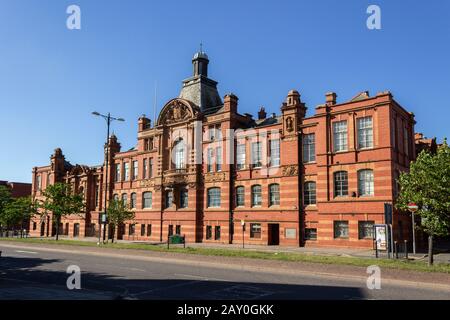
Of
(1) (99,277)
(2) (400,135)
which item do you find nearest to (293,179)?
(2) (400,135)

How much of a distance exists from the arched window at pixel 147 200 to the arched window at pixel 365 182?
1068 inches

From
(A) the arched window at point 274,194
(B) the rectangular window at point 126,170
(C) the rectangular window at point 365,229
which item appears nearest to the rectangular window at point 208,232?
(A) the arched window at point 274,194

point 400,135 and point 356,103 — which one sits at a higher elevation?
point 356,103

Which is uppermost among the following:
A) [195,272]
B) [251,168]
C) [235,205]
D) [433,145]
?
[433,145]

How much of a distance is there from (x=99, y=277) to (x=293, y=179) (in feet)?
76.7

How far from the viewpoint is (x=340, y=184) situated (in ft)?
114

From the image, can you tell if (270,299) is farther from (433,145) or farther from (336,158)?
(433,145)

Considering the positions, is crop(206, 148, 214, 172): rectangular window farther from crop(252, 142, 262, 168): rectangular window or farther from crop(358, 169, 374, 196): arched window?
crop(358, 169, 374, 196): arched window

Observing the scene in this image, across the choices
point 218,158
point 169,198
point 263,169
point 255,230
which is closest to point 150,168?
point 169,198

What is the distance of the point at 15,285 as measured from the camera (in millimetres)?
15312

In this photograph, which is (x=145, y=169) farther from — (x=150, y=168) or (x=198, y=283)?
A: (x=198, y=283)
